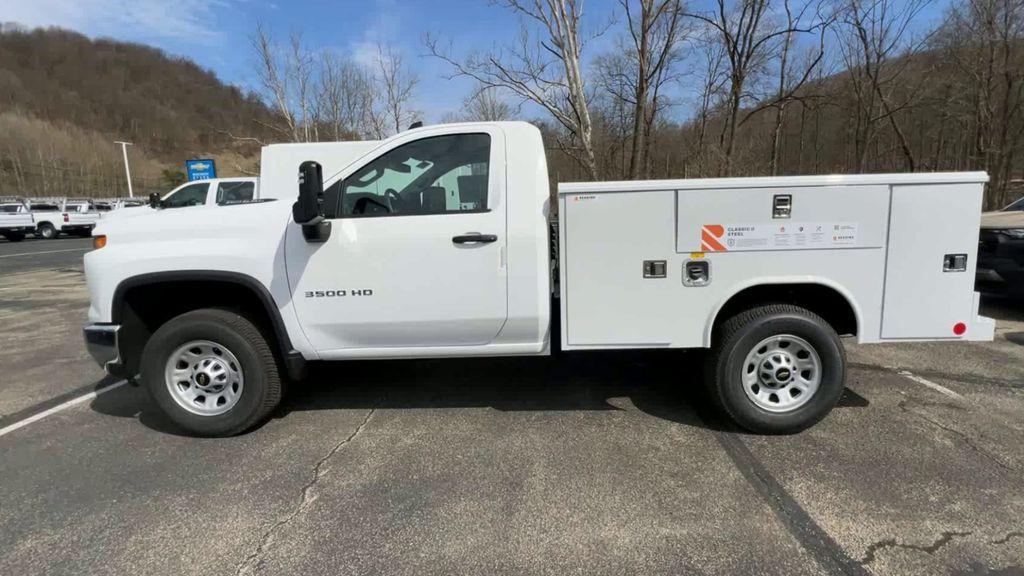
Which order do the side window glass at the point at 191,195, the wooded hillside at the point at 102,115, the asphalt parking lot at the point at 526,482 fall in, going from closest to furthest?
the asphalt parking lot at the point at 526,482, the side window glass at the point at 191,195, the wooded hillside at the point at 102,115

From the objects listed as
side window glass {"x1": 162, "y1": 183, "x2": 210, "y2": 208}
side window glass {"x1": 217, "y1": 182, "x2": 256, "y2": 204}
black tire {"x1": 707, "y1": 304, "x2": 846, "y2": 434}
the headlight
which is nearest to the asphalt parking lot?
black tire {"x1": 707, "y1": 304, "x2": 846, "y2": 434}

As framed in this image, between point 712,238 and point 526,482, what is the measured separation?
1.92 meters

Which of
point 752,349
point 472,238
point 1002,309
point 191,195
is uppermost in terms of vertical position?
point 191,195

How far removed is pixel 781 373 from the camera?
3803mm

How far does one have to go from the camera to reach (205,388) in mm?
3982

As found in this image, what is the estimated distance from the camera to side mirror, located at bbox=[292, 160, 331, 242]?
3.38 m

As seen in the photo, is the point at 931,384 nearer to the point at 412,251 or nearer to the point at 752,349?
the point at 752,349

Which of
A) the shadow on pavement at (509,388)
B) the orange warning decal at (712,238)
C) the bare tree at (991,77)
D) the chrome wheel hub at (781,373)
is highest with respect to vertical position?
the bare tree at (991,77)

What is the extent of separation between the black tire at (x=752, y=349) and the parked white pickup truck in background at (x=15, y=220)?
125ft

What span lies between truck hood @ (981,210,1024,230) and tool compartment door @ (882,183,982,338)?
4202 millimetres

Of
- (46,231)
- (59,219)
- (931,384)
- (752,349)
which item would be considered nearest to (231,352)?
(752,349)

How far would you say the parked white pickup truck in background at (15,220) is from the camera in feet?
97.2

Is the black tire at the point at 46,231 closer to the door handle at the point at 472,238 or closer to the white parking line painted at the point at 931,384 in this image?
the door handle at the point at 472,238

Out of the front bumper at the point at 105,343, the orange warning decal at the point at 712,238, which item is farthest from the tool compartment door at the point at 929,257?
the front bumper at the point at 105,343
